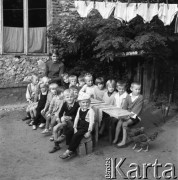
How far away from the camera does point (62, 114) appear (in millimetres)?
6250

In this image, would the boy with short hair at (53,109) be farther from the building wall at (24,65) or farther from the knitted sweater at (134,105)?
the building wall at (24,65)

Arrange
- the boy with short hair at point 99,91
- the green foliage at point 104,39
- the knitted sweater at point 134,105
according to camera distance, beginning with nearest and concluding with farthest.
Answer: the knitted sweater at point 134,105
the boy with short hair at point 99,91
the green foliage at point 104,39

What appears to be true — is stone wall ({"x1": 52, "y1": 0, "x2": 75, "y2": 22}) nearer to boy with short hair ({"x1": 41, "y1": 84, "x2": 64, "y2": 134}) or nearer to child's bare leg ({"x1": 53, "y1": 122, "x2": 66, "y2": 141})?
boy with short hair ({"x1": 41, "y1": 84, "x2": 64, "y2": 134})

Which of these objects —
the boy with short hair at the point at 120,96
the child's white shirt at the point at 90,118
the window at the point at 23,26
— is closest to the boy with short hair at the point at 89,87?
the boy with short hair at the point at 120,96

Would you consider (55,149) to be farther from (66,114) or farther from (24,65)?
(24,65)

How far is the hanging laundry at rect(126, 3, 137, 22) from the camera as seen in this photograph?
6863 mm

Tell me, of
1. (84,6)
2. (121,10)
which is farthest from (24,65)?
(121,10)

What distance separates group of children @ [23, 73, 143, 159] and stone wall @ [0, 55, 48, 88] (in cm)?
194

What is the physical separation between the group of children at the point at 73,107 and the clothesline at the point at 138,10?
1418mm

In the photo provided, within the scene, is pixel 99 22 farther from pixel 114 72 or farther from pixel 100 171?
pixel 100 171

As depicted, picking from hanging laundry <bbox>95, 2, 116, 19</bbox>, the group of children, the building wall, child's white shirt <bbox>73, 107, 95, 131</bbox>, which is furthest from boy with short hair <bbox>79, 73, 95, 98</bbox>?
the building wall

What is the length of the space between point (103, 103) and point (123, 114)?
893mm

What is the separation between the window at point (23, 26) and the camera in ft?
31.2

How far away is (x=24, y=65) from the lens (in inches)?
383
